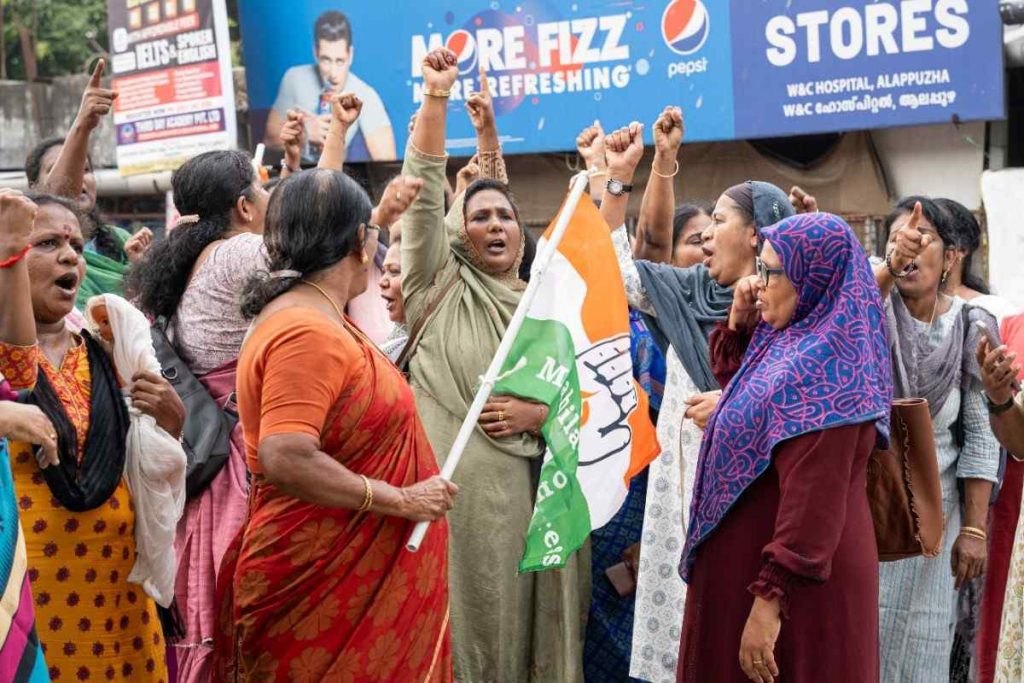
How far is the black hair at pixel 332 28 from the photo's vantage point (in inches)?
500

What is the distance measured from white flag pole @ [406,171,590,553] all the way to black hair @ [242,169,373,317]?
1.98 ft

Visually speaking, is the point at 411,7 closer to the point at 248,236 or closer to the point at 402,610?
the point at 248,236

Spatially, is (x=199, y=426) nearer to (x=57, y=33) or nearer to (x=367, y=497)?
(x=367, y=497)

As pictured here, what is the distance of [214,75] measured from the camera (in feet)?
42.6

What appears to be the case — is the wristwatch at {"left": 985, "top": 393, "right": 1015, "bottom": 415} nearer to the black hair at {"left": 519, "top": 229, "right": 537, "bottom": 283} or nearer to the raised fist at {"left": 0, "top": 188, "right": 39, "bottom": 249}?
the black hair at {"left": 519, "top": 229, "right": 537, "bottom": 283}


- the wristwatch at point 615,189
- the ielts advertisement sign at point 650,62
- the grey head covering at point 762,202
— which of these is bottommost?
the grey head covering at point 762,202

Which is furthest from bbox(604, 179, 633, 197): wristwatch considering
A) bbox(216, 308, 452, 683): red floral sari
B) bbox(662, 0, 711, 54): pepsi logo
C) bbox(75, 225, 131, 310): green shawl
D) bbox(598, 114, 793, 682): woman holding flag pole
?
bbox(662, 0, 711, 54): pepsi logo

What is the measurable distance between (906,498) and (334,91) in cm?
977

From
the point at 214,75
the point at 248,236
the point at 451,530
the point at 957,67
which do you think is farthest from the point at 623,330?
the point at 214,75

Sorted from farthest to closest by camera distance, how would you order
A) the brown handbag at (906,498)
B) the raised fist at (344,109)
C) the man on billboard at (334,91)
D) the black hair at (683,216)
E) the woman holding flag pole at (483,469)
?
the man on billboard at (334,91) → the black hair at (683,216) → the raised fist at (344,109) → the woman holding flag pole at (483,469) → the brown handbag at (906,498)

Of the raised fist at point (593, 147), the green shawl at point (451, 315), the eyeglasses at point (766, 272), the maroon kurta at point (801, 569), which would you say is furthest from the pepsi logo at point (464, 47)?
the maroon kurta at point (801, 569)

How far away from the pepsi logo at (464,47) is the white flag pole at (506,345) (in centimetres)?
752

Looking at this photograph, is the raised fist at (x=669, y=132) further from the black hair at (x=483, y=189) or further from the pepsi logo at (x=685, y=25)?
the pepsi logo at (x=685, y=25)

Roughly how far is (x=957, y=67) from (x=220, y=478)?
655 centimetres
